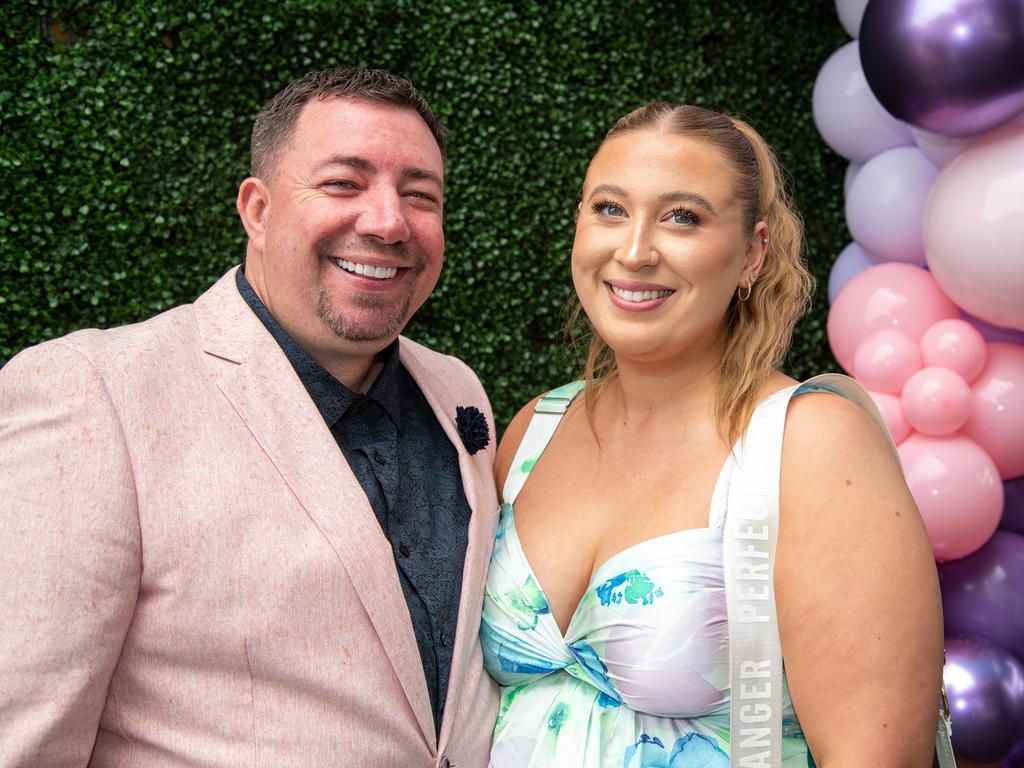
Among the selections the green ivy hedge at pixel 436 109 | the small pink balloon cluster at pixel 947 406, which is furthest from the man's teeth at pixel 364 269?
the small pink balloon cluster at pixel 947 406

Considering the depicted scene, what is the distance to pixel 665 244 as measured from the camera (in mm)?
1999

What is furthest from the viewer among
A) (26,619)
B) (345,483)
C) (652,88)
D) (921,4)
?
(652,88)

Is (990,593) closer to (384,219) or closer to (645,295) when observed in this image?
(645,295)

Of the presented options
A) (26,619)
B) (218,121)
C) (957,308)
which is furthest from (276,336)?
(957,308)

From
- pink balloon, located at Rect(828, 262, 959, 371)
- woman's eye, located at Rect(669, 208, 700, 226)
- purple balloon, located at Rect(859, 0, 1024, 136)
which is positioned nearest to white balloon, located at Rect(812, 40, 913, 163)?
pink balloon, located at Rect(828, 262, 959, 371)

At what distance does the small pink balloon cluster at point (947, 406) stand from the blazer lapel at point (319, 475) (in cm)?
196

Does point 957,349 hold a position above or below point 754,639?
above

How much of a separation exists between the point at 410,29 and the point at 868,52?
1.89 m

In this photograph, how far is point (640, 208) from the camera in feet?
6.63

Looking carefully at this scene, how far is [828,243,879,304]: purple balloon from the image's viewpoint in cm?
387

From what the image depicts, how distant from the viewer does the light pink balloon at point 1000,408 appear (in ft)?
10.2

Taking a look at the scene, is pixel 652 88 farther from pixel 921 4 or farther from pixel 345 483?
pixel 345 483

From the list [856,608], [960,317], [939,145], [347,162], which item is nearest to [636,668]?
[856,608]

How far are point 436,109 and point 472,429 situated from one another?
7.34 feet
